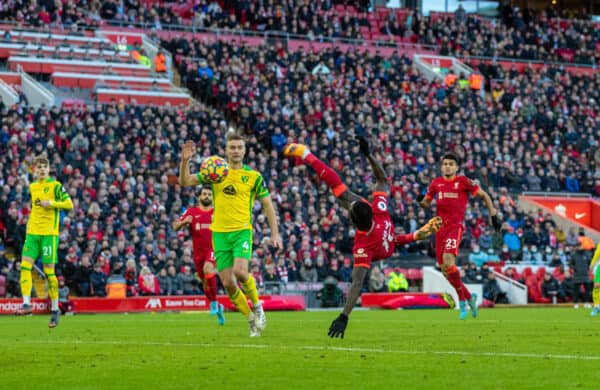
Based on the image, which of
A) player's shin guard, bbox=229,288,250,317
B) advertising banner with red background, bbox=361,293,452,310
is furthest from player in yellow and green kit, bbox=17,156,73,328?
advertising banner with red background, bbox=361,293,452,310

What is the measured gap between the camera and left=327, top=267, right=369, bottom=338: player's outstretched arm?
1425 cm

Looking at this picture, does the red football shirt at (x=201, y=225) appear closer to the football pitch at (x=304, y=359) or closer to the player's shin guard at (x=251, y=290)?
the football pitch at (x=304, y=359)

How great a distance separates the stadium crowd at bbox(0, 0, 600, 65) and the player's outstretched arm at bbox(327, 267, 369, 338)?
35.8 meters

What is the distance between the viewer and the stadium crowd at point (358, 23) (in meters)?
50.4

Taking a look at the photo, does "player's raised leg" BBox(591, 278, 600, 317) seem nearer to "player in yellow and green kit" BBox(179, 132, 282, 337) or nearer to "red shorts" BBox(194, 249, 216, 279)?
"red shorts" BBox(194, 249, 216, 279)

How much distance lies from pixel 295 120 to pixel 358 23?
16995 millimetres

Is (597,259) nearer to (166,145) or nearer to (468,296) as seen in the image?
(468,296)

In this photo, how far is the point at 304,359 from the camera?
37.8 ft

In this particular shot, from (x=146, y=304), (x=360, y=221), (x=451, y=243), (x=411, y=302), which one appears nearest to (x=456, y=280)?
(x=451, y=243)

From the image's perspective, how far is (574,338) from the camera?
1487 centimetres

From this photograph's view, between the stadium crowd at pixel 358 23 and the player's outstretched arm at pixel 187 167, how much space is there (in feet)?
116

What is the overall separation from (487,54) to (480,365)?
5127cm

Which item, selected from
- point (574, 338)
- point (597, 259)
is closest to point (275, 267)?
point (597, 259)

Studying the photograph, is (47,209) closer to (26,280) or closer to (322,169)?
(26,280)
